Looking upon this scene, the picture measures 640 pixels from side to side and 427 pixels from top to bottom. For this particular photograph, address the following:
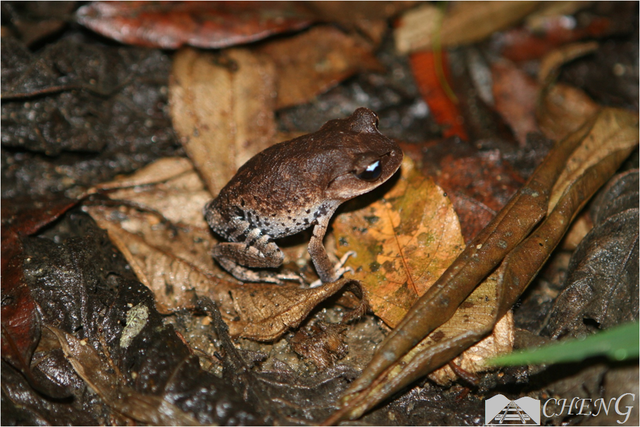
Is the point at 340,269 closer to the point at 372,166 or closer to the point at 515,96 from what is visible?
the point at 372,166

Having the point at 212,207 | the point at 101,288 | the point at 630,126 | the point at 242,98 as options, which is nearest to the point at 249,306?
the point at 212,207

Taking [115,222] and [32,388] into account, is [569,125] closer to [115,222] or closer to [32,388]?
[115,222]

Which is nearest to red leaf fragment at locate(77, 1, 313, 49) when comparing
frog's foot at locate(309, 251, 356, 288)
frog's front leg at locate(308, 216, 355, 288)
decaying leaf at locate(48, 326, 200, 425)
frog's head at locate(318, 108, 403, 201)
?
frog's head at locate(318, 108, 403, 201)

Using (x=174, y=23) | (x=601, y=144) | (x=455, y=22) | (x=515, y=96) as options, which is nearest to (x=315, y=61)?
(x=174, y=23)

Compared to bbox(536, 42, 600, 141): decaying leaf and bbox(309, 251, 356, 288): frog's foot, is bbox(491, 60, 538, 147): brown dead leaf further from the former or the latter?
bbox(309, 251, 356, 288): frog's foot

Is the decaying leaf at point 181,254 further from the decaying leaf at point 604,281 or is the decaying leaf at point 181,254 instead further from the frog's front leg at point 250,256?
the decaying leaf at point 604,281

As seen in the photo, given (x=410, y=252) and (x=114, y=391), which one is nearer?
(x=114, y=391)

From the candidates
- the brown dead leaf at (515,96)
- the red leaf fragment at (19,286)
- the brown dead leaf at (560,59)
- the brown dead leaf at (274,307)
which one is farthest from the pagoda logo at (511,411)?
the brown dead leaf at (560,59)
